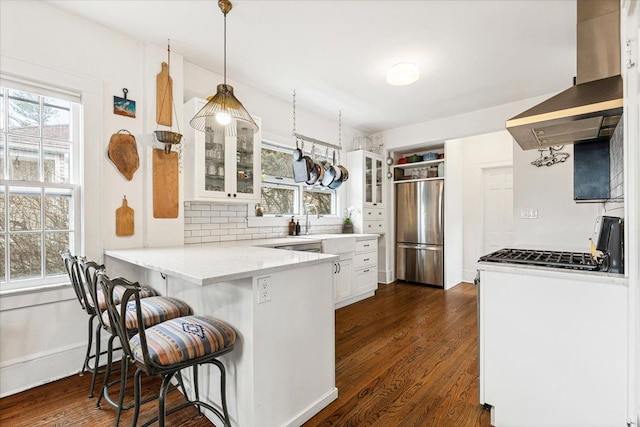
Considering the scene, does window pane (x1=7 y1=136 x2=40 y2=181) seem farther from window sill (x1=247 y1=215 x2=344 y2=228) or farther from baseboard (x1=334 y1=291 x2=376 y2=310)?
baseboard (x1=334 y1=291 x2=376 y2=310)

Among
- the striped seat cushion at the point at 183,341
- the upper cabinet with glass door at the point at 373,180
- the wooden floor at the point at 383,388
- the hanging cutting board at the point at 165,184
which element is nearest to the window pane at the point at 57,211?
the hanging cutting board at the point at 165,184

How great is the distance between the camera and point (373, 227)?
4895 mm

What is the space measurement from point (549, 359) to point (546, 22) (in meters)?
2.35

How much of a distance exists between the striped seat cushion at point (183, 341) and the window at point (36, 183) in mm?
1372

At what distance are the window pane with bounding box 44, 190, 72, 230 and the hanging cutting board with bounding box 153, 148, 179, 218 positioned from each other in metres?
0.58

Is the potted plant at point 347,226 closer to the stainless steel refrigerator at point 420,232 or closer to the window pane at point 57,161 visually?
the stainless steel refrigerator at point 420,232

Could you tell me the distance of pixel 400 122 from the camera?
4734 millimetres

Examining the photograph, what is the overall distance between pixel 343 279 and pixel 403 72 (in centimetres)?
241

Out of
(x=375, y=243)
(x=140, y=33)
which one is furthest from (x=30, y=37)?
(x=375, y=243)

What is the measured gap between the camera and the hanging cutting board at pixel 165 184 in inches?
104

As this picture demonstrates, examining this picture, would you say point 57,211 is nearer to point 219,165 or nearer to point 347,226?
point 219,165

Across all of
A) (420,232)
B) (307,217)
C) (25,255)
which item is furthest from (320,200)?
(25,255)

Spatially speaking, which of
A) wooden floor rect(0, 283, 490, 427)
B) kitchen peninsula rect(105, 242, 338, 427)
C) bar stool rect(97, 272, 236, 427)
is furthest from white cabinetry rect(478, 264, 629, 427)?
bar stool rect(97, 272, 236, 427)

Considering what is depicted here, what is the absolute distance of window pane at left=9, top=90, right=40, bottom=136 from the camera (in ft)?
6.81
